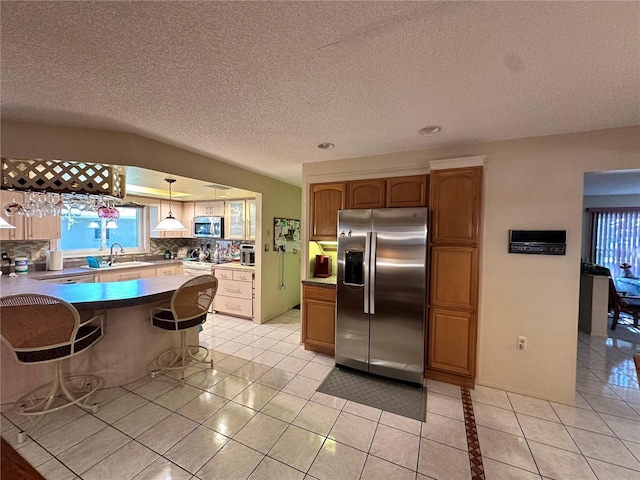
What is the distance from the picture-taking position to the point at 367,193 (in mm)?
3088

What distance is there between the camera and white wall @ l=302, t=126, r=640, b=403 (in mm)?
2291

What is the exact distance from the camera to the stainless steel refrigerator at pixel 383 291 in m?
2.56

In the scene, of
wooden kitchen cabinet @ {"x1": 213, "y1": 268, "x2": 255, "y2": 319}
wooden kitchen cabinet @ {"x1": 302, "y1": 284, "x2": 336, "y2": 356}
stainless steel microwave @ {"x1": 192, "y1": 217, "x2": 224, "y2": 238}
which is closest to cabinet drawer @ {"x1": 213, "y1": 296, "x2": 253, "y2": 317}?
wooden kitchen cabinet @ {"x1": 213, "y1": 268, "x2": 255, "y2": 319}

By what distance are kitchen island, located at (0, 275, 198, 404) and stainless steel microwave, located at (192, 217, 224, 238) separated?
232cm

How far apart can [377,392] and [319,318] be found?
1.06m

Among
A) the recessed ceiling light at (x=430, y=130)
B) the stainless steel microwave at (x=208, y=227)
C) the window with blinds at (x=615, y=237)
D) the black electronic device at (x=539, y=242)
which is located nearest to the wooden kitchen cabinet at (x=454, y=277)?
the black electronic device at (x=539, y=242)

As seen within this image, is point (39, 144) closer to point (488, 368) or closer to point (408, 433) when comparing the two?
point (408, 433)

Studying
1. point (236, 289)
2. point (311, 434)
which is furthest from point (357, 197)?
point (236, 289)

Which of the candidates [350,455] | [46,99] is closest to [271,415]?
[350,455]

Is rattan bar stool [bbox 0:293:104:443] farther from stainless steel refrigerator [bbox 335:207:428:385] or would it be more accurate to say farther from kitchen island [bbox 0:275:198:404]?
stainless steel refrigerator [bbox 335:207:428:385]

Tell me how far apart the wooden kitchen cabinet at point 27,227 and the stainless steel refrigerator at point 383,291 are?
427 cm

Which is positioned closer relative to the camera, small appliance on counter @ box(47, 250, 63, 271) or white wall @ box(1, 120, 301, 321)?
white wall @ box(1, 120, 301, 321)

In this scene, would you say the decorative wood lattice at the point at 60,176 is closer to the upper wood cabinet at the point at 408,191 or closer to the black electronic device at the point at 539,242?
the upper wood cabinet at the point at 408,191

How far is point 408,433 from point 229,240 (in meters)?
4.59
